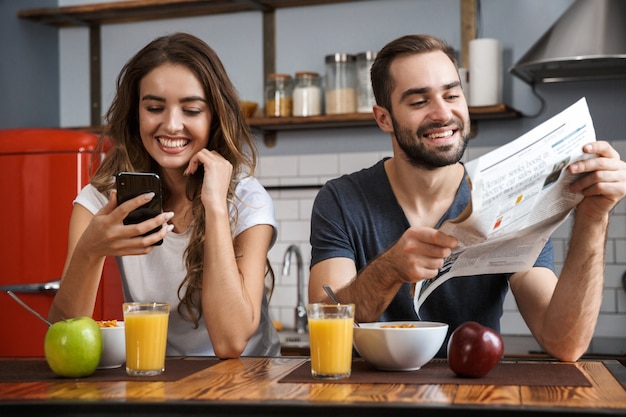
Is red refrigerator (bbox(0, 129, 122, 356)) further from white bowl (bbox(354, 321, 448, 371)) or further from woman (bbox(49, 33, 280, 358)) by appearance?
white bowl (bbox(354, 321, 448, 371))

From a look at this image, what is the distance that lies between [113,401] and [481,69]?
2721 mm

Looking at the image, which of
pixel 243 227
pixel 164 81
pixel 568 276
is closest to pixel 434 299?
pixel 568 276

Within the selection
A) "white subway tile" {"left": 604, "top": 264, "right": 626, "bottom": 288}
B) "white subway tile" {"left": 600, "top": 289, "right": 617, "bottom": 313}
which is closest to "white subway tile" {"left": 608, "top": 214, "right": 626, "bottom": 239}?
"white subway tile" {"left": 604, "top": 264, "right": 626, "bottom": 288}

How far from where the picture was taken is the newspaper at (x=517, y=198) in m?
1.55

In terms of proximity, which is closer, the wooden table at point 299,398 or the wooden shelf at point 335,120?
the wooden table at point 299,398

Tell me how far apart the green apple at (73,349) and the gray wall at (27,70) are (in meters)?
2.84

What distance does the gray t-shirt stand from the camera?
2244mm

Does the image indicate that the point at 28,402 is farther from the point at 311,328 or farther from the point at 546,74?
the point at 546,74

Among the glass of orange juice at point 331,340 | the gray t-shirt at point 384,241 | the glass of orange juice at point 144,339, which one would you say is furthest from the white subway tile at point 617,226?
the glass of orange juice at point 144,339

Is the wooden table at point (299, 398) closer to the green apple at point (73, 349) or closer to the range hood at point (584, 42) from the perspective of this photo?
the green apple at point (73, 349)

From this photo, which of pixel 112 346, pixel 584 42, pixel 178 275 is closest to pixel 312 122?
pixel 584 42

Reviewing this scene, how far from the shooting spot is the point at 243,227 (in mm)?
2299

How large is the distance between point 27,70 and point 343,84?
64.9 inches

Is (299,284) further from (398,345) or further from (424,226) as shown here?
(398,345)
